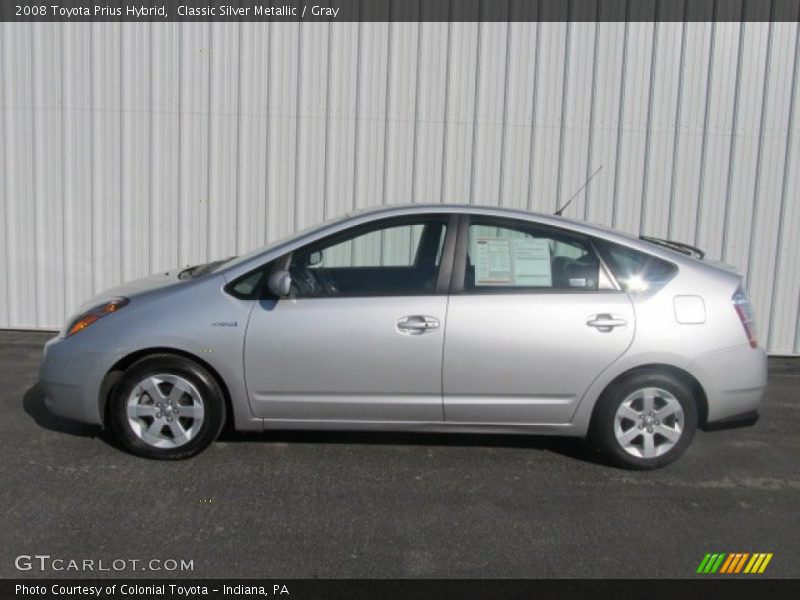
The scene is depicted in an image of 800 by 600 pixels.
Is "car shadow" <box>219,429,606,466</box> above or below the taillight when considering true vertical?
below

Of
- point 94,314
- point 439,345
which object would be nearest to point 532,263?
point 439,345

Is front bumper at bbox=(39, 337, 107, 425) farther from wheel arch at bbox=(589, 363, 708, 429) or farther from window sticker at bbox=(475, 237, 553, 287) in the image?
wheel arch at bbox=(589, 363, 708, 429)

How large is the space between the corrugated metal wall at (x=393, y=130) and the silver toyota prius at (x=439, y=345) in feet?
10.6

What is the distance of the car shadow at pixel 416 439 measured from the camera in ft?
17.6

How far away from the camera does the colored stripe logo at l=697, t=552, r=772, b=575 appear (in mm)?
3836

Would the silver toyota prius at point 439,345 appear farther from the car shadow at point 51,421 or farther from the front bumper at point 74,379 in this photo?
the car shadow at point 51,421

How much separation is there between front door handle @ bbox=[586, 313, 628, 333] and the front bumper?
2.74 metres

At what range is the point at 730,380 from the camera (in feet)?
16.1

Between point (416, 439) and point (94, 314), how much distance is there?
6.91ft

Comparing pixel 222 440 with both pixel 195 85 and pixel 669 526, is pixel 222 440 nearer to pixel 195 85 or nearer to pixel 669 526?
pixel 669 526
